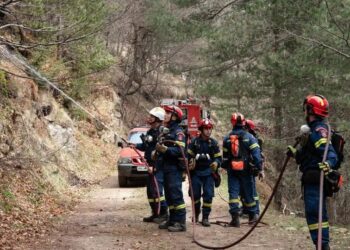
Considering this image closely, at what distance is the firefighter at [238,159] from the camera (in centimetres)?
964

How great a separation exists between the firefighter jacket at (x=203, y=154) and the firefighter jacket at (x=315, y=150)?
3145 mm

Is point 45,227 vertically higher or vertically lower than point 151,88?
lower

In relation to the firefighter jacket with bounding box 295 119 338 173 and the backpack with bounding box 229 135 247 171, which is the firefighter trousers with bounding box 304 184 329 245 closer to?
the firefighter jacket with bounding box 295 119 338 173

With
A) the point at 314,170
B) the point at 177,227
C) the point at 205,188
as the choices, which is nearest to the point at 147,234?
the point at 177,227

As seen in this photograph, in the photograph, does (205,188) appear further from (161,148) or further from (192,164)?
(161,148)

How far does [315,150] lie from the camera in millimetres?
6375

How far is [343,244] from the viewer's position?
8.12 m

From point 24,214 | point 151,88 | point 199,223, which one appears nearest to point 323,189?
point 199,223

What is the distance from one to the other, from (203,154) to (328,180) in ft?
12.3

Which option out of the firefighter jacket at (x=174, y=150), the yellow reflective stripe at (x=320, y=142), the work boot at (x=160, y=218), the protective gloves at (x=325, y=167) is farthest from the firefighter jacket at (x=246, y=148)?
the protective gloves at (x=325, y=167)

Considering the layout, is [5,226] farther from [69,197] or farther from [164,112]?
[69,197]

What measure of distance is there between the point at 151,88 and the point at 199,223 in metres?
29.2

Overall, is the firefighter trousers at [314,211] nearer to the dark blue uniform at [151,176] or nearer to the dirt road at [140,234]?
the dirt road at [140,234]

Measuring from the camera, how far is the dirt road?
7848 millimetres
